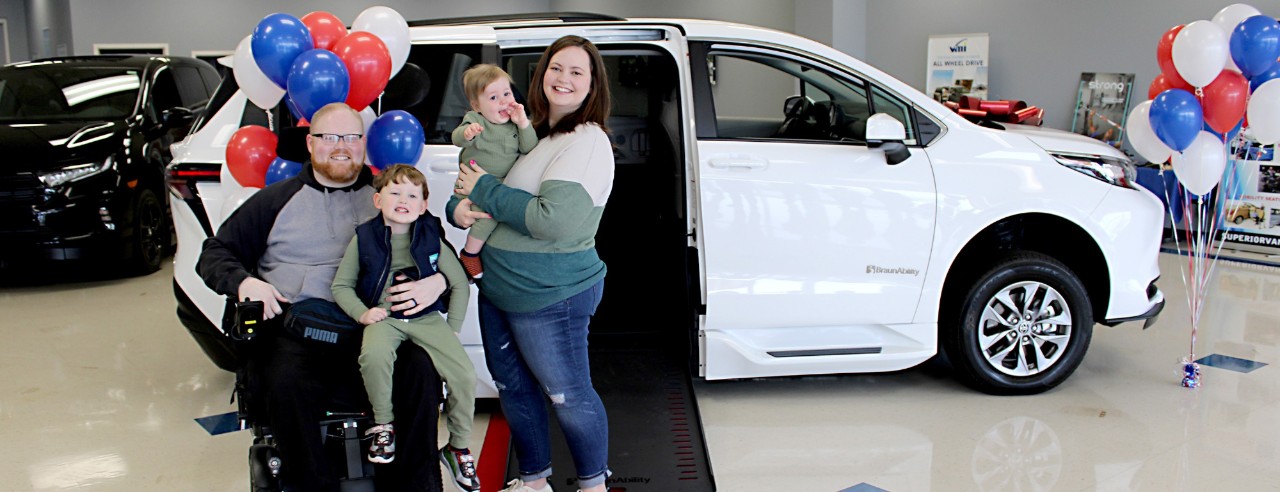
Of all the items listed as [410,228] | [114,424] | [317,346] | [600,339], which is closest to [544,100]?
[410,228]

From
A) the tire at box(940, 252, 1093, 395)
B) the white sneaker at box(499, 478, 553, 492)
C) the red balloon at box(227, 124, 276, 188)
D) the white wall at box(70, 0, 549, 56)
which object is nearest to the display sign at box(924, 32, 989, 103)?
the tire at box(940, 252, 1093, 395)

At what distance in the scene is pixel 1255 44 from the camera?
3428 mm

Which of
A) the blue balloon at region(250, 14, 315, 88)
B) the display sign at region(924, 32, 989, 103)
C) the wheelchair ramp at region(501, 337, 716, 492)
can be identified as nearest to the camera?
the blue balloon at region(250, 14, 315, 88)

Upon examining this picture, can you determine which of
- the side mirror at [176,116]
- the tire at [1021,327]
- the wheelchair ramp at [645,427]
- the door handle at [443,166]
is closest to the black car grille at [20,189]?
the side mirror at [176,116]

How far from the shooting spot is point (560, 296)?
7.63ft

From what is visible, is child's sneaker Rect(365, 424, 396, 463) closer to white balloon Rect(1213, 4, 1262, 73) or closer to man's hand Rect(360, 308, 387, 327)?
man's hand Rect(360, 308, 387, 327)

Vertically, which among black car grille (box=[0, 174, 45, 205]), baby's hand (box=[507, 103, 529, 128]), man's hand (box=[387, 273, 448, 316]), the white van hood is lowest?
man's hand (box=[387, 273, 448, 316])

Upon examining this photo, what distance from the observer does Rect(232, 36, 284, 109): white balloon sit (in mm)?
2701

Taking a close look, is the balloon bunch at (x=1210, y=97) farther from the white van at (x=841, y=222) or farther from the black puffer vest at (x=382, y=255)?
the black puffer vest at (x=382, y=255)

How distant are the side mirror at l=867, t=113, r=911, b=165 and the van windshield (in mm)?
4856

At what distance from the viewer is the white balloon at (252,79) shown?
8.86ft

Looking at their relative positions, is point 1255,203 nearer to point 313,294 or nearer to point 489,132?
point 489,132

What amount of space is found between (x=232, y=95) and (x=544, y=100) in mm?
1634

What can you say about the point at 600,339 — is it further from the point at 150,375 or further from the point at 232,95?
the point at 150,375
